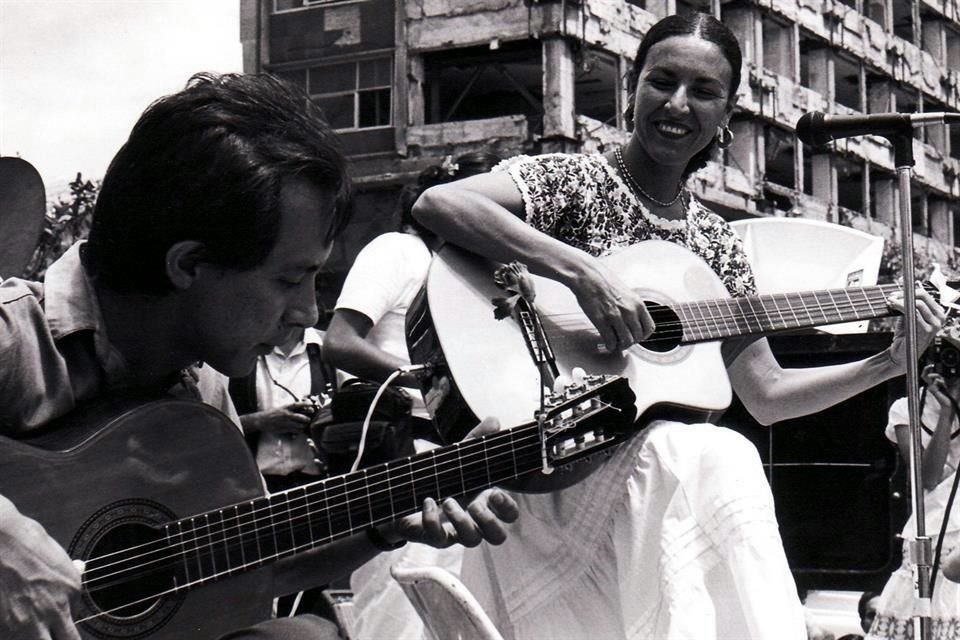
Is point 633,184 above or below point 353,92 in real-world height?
below

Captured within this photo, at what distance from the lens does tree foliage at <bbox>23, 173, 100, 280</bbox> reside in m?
3.16

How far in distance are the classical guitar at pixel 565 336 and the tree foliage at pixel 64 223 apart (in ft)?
3.18

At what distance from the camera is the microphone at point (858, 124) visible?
2883 millimetres

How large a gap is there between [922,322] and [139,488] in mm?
1955

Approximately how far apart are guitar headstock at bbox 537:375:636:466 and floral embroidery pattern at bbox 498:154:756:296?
0.58 meters

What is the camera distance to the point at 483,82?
33.8 ft

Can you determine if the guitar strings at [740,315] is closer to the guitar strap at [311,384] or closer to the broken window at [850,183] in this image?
the guitar strap at [311,384]

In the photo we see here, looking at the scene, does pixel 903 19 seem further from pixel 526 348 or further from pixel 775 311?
pixel 526 348

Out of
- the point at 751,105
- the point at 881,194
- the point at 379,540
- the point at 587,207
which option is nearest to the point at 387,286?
the point at 587,207

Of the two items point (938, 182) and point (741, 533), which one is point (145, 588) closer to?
point (741, 533)

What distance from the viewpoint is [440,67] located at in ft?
26.7

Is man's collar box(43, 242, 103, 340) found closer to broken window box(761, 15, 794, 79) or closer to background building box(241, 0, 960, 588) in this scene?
background building box(241, 0, 960, 588)

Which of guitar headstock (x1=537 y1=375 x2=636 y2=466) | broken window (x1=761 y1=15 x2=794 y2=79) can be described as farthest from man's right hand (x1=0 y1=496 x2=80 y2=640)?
broken window (x1=761 y1=15 x2=794 y2=79)

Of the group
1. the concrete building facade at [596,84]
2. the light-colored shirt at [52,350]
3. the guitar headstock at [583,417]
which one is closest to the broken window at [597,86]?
the concrete building facade at [596,84]
